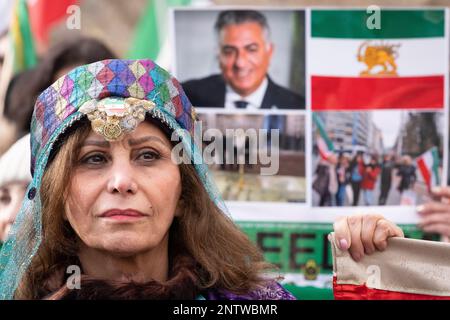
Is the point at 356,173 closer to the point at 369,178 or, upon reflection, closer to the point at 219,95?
the point at 369,178

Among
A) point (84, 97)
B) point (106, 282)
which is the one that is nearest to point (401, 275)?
point (106, 282)

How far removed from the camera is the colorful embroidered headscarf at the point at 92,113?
2525 mm

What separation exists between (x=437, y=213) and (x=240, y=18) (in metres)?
1.17

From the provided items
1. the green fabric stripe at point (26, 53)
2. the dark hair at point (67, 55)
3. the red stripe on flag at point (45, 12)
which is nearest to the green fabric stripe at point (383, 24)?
the dark hair at point (67, 55)

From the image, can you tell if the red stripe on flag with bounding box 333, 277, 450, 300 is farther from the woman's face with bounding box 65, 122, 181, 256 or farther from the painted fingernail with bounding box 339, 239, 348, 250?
the woman's face with bounding box 65, 122, 181, 256

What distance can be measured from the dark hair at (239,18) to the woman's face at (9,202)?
3.48ft

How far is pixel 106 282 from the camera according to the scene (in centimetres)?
253

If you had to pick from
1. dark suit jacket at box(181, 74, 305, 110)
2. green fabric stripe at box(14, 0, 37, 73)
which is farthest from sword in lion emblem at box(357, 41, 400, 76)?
green fabric stripe at box(14, 0, 37, 73)

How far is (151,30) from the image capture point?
13.1 feet

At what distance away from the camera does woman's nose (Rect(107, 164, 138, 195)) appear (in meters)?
2.45

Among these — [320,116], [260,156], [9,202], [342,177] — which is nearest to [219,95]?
[260,156]

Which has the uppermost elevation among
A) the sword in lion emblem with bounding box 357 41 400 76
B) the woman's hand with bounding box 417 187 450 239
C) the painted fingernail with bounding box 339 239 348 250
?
the sword in lion emblem with bounding box 357 41 400 76

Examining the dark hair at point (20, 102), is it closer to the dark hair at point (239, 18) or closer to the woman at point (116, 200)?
the dark hair at point (239, 18)

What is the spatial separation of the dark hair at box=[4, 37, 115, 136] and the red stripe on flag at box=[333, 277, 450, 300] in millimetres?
1752
